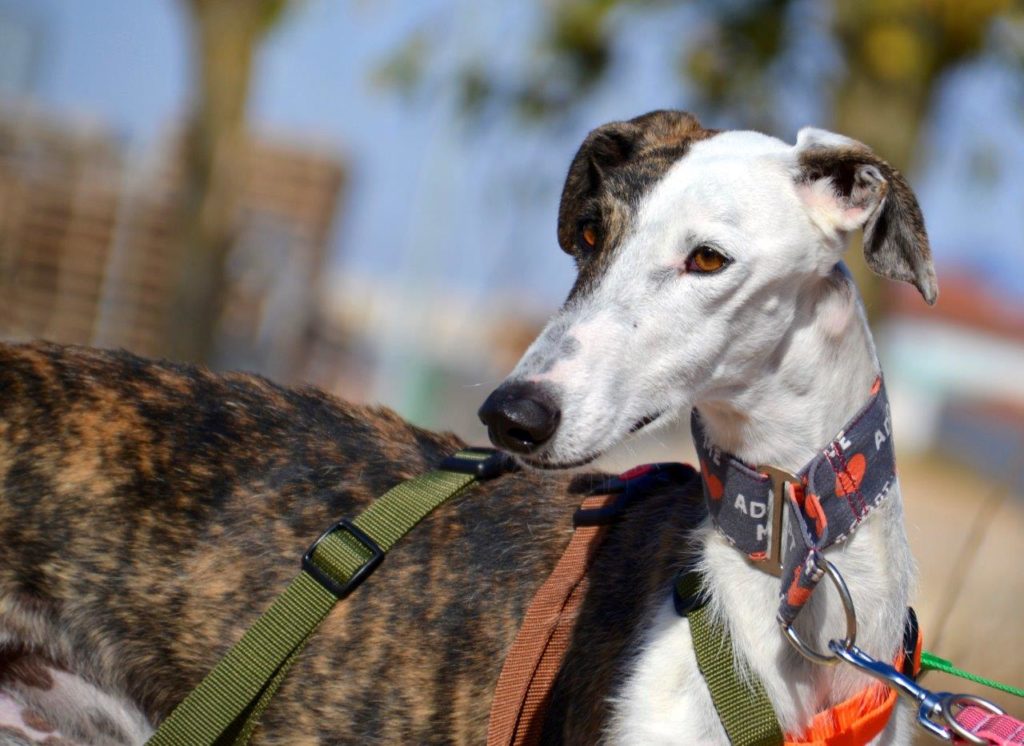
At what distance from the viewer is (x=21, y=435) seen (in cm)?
283

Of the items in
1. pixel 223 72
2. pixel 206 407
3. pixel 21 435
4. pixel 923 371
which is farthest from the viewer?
pixel 923 371

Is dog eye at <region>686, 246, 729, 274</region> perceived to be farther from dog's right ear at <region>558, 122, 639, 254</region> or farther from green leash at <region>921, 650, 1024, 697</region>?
green leash at <region>921, 650, 1024, 697</region>

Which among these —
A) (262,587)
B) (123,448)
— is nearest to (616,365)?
(262,587)

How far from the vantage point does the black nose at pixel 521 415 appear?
7.79ft

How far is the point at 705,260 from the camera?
264 cm

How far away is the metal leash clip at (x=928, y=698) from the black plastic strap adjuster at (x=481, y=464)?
2.92 feet

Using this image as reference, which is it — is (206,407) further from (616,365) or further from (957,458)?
(957,458)

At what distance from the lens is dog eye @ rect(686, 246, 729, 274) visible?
263 cm

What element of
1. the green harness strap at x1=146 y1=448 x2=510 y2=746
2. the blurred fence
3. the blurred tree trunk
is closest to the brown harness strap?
the green harness strap at x1=146 y1=448 x2=510 y2=746

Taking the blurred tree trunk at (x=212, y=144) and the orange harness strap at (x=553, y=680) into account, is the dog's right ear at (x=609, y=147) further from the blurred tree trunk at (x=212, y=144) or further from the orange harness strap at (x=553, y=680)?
the blurred tree trunk at (x=212, y=144)

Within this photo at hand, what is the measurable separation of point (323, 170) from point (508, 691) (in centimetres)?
1738

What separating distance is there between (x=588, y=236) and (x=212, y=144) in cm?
661

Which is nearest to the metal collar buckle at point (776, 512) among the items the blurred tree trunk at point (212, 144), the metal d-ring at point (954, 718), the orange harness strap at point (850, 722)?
the orange harness strap at point (850, 722)

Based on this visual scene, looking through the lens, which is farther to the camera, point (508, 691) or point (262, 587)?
point (262, 587)
